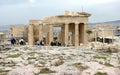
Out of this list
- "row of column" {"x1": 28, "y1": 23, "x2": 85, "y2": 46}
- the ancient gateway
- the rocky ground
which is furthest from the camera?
"row of column" {"x1": 28, "y1": 23, "x2": 85, "y2": 46}

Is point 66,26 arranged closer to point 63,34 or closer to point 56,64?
point 63,34

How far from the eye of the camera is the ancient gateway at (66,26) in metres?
76.3

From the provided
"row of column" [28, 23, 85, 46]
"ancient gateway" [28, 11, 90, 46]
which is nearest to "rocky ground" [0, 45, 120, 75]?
"ancient gateway" [28, 11, 90, 46]

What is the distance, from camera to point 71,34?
8444 cm

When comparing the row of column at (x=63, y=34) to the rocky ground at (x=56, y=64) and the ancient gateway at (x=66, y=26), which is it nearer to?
the ancient gateway at (x=66, y=26)

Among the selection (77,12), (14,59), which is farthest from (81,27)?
(14,59)

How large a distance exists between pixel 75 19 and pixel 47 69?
50.3 metres

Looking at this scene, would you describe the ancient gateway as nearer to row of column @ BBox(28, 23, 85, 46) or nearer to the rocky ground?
row of column @ BBox(28, 23, 85, 46)

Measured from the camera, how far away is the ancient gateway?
250 feet

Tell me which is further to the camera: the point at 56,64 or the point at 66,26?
the point at 66,26

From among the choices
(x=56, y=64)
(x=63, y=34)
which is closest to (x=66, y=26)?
(x=63, y=34)

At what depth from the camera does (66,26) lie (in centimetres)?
7675

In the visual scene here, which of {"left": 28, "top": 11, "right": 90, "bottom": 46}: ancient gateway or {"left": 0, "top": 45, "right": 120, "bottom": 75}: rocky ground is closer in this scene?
{"left": 0, "top": 45, "right": 120, "bottom": 75}: rocky ground

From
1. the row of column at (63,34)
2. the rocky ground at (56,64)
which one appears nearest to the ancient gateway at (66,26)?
the row of column at (63,34)
